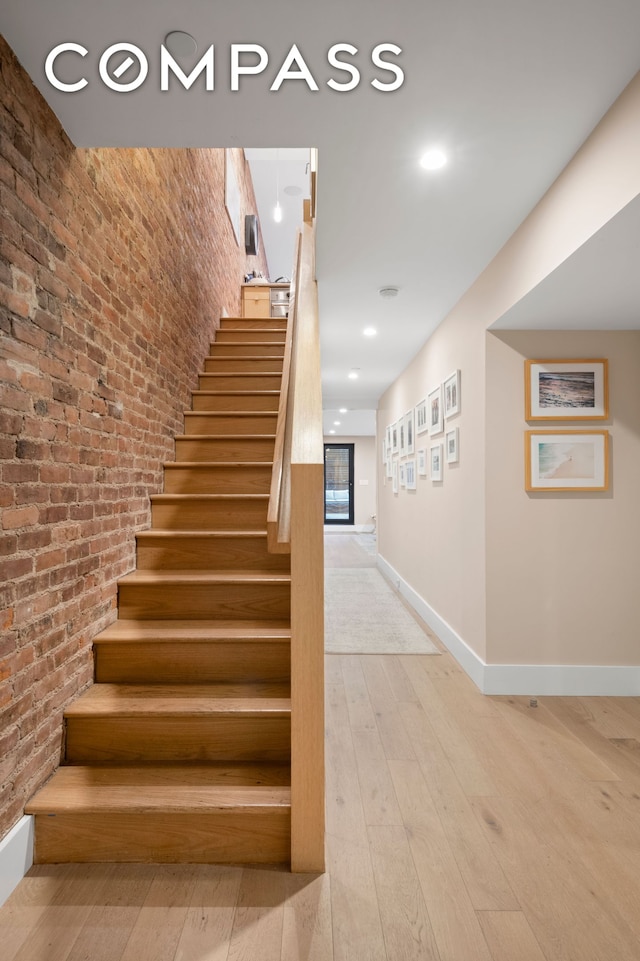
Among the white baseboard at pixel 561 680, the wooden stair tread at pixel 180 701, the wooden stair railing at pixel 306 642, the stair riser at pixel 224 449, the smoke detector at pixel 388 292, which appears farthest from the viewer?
the smoke detector at pixel 388 292

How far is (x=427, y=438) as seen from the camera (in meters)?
4.64

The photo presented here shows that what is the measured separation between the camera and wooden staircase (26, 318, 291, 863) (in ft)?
5.45

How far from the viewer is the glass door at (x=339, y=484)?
45.9 feet

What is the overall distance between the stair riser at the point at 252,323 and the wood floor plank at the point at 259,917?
4.19 m

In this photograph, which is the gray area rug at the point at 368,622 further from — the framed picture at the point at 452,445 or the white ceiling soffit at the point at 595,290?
the white ceiling soffit at the point at 595,290

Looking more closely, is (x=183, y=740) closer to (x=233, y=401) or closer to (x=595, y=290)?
(x=233, y=401)

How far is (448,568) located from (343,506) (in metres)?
10.2

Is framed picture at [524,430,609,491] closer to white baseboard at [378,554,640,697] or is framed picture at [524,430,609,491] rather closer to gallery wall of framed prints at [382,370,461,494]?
gallery wall of framed prints at [382,370,461,494]

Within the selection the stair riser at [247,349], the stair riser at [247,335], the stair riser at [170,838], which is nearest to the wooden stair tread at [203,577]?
the stair riser at [170,838]

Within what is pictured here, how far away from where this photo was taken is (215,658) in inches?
83.4

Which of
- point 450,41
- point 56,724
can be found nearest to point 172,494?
point 56,724

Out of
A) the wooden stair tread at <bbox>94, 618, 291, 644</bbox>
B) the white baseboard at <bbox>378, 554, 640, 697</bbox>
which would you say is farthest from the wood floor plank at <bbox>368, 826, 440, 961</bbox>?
the white baseboard at <bbox>378, 554, 640, 697</bbox>

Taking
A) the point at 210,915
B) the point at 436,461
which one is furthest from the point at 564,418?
the point at 210,915

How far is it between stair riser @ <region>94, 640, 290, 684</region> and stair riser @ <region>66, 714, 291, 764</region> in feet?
0.79
